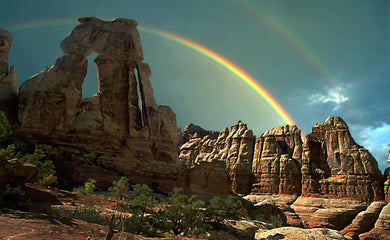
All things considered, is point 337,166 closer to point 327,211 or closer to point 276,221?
point 327,211

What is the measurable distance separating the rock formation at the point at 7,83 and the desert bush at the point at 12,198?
2282cm

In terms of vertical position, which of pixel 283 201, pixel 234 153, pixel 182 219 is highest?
pixel 234 153

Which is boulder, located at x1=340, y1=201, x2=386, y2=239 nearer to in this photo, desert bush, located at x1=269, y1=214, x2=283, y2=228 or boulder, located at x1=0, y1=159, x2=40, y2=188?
desert bush, located at x1=269, y1=214, x2=283, y2=228

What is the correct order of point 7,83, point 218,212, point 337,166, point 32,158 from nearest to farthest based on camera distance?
1. point 218,212
2. point 32,158
3. point 7,83
4. point 337,166

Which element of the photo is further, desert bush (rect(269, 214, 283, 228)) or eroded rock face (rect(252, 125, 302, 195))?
eroded rock face (rect(252, 125, 302, 195))

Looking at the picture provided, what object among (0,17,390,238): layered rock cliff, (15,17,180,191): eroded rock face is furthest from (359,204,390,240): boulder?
(15,17,180,191): eroded rock face

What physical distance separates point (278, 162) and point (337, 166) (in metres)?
11.4

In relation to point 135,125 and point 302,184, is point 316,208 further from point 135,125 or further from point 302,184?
point 135,125

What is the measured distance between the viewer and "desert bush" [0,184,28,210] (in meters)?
13.6

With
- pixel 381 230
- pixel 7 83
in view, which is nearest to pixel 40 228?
pixel 7 83

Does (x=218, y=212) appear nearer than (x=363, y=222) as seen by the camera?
Yes

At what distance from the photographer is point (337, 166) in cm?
5631

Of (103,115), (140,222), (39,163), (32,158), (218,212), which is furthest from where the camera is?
(103,115)

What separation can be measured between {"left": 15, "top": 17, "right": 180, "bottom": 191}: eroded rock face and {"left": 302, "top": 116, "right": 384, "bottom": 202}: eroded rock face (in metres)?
31.7
